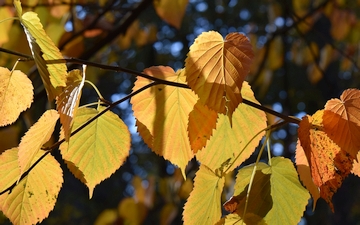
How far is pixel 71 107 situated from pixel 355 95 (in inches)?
11.0

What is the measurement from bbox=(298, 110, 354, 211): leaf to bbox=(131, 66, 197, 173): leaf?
138 millimetres

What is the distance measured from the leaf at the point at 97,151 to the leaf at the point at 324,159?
0.68ft

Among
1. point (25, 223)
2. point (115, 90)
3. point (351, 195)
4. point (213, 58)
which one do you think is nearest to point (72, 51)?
point (25, 223)

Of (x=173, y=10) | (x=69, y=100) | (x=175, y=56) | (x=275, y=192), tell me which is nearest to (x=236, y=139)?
(x=275, y=192)

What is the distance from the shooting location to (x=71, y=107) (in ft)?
1.42

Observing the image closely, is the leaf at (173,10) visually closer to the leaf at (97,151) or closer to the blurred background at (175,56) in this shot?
the blurred background at (175,56)

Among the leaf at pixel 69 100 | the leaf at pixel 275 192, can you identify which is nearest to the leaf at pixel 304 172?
the leaf at pixel 275 192

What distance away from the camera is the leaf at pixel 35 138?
18.2 inches

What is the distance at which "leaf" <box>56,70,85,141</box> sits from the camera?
0.43 metres

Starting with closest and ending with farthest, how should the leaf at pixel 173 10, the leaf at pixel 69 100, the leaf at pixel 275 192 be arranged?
the leaf at pixel 69 100 < the leaf at pixel 275 192 < the leaf at pixel 173 10

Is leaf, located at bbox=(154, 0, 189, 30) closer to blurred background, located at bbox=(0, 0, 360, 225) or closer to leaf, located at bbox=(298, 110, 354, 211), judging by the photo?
blurred background, located at bbox=(0, 0, 360, 225)

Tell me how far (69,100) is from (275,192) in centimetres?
27

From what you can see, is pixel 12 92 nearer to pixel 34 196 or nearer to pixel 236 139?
pixel 34 196

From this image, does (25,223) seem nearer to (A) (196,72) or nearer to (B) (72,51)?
(A) (196,72)
